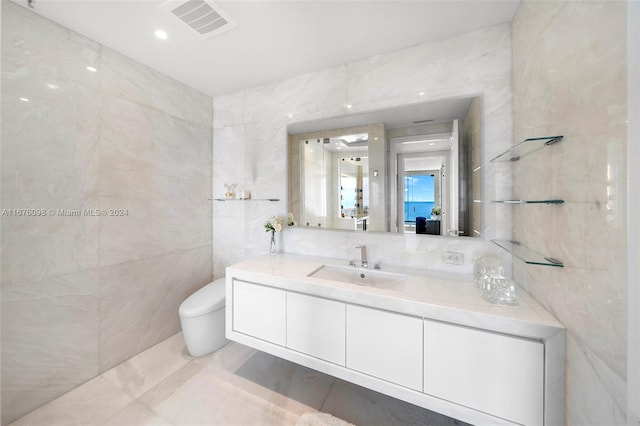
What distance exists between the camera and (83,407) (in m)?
1.47

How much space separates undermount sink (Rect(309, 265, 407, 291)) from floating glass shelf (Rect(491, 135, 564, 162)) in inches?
38.0

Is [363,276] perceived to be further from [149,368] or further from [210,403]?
[149,368]

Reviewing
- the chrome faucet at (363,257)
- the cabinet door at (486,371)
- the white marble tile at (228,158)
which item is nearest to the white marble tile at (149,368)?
the white marble tile at (228,158)

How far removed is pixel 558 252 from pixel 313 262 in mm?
1421

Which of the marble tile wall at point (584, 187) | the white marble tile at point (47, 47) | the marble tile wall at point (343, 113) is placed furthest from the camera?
the marble tile wall at point (343, 113)

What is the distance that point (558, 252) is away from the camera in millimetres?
929

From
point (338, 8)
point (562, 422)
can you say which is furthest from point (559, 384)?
point (338, 8)

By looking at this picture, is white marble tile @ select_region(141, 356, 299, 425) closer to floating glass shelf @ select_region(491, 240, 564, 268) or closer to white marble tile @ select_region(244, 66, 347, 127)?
floating glass shelf @ select_region(491, 240, 564, 268)

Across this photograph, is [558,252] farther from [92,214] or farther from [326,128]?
[92,214]

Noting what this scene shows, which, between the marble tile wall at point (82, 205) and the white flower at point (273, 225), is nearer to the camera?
the marble tile wall at point (82, 205)

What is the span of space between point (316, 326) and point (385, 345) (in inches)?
16.1

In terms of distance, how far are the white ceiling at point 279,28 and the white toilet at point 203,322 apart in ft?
6.60

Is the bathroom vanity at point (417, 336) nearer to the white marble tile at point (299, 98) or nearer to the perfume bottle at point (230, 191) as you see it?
the perfume bottle at point (230, 191)

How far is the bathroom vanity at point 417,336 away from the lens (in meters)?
0.96
